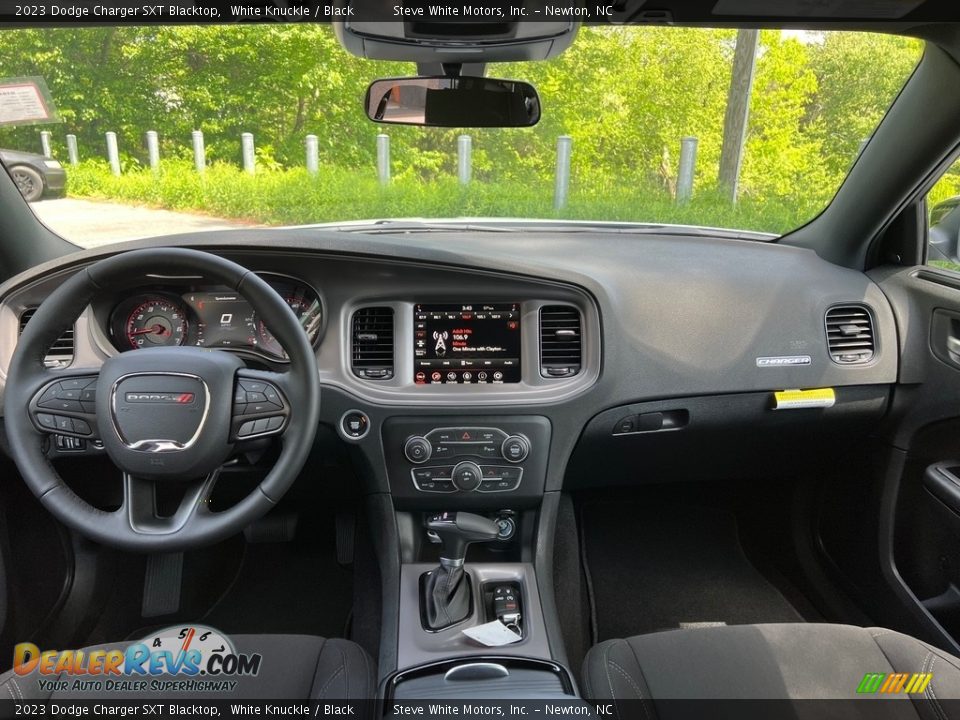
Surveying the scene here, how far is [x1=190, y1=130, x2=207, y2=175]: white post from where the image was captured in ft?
8.23

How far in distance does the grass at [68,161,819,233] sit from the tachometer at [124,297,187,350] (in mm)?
532

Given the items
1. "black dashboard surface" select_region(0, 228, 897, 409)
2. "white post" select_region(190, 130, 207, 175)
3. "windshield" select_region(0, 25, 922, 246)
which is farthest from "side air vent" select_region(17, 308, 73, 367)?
"white post" select_region(190, 130, 207, 175)

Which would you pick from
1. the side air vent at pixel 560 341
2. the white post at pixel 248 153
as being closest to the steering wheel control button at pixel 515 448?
the side air vent at pixel 560 341

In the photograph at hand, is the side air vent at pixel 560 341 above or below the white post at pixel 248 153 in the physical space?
below

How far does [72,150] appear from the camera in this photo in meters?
2.46

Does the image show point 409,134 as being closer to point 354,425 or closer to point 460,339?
point 460,339

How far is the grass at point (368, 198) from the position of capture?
8.32ft

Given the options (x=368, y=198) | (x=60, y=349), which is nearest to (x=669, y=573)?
(x=368, y=198)

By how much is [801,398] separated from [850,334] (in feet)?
1.06

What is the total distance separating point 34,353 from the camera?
1675mm

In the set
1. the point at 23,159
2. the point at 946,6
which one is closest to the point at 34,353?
the point at 23,159

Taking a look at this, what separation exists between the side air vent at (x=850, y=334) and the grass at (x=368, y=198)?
0.50 metres

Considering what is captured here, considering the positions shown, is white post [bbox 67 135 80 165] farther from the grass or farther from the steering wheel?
the steering wheel

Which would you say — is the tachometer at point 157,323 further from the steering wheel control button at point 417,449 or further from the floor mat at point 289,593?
the floor mat at point 289,593
